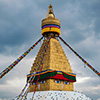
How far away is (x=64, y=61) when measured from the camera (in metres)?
20.4

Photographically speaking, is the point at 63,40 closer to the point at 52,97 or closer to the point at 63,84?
the point at 63,84

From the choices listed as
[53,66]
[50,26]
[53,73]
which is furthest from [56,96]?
[50,26]

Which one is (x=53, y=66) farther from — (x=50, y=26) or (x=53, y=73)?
(x=50, y=26)

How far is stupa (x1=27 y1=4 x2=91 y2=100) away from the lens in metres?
16.8

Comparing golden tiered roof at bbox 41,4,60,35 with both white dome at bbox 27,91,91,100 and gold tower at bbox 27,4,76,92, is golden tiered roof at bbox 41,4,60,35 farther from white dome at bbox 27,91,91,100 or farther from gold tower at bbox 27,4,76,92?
white dome at bbox 27,91,91,100

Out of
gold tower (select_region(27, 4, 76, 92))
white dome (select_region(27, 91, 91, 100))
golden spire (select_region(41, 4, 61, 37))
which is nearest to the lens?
white dome (select_region(27, 91, 91, 100))

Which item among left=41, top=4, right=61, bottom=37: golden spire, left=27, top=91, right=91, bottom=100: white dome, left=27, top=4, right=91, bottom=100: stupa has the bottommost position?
left=27, top=91, right=91, bottom=100: white dome

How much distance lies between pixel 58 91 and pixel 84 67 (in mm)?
4445

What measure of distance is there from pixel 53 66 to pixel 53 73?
1.05m

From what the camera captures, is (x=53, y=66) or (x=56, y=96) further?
(x=53, y=66)

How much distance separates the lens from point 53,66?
1872cm

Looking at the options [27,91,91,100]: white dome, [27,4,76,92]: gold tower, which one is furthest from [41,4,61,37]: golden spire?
[27,91,91,100]: white dome

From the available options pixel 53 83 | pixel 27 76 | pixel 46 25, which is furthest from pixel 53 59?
pixel 46 25

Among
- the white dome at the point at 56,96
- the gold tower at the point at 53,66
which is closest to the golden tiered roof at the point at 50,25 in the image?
the gold tower at the point at 53,66
